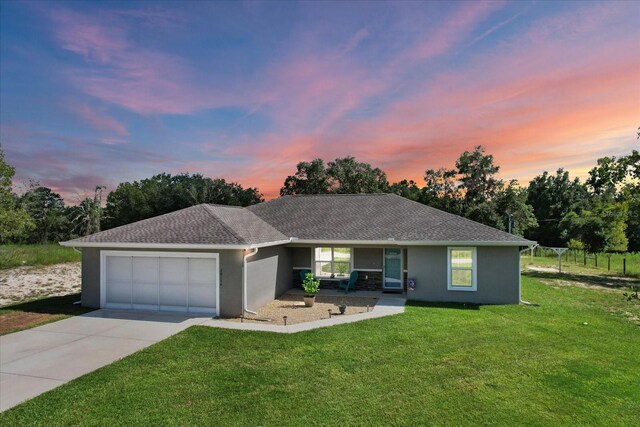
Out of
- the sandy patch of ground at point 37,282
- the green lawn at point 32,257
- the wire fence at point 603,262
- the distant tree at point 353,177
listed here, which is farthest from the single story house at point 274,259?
the distant tree at point 353,177

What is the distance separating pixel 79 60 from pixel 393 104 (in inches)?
548

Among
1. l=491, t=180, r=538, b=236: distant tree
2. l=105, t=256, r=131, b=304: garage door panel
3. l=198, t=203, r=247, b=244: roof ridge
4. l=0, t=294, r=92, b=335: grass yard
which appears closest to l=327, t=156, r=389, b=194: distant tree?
l=491, t=180, r=538, b=236: distant tree

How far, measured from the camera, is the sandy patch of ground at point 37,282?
1581 cm

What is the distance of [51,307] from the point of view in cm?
1303

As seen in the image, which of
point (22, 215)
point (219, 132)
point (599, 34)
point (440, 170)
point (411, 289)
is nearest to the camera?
point (599, 34)

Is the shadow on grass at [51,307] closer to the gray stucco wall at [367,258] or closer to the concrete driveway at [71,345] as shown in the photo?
the concrete driveway at [71,345]

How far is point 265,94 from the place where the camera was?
1655 cm

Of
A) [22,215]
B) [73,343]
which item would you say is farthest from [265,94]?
[22,215]

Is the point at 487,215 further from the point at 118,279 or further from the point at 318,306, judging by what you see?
the point at 118,279

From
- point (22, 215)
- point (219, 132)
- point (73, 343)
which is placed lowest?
point (73, 343)

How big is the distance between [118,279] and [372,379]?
1058 centimetres

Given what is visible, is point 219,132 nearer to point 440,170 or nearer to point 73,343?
point 73,343

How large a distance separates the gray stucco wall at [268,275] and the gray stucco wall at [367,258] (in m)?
3.23

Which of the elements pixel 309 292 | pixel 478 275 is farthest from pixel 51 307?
pixel 478 275
